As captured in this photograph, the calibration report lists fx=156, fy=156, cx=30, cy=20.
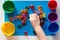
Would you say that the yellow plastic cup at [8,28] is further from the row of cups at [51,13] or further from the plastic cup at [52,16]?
the plastic cup at [52,16]

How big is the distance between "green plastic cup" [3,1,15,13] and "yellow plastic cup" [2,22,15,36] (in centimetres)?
6

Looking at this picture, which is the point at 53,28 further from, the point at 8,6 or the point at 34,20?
the point at 8,6

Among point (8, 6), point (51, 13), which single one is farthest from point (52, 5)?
point (8, 6)

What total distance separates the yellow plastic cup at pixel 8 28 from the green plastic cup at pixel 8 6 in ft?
0.19

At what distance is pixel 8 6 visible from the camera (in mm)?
710

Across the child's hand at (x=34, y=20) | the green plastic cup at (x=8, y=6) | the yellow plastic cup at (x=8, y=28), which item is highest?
the green plastic cup at (x=8, y=6)

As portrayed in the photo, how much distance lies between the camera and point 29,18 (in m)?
0.71

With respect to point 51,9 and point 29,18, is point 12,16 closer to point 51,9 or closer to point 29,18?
point 29,18

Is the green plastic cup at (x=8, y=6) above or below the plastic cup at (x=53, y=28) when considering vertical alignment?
above

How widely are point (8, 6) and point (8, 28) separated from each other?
100 mm

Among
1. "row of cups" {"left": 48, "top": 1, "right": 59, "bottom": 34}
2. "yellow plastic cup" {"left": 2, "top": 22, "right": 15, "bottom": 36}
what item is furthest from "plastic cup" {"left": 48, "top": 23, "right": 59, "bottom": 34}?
"yellow plastic cup" {"left": 2, "top": 22, "right": 15, "bottom": 36}

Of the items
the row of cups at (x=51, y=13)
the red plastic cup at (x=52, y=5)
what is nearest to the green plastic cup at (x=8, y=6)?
the row of cups at (x=51, y=13)

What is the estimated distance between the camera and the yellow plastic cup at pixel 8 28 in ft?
2.31

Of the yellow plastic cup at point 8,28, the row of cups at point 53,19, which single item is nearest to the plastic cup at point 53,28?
the row of cups at point 53,19
